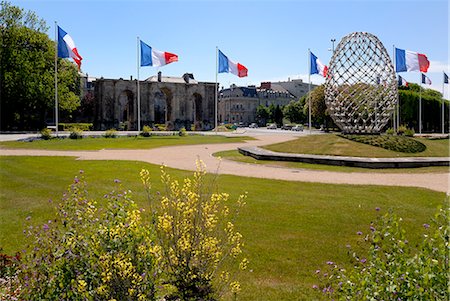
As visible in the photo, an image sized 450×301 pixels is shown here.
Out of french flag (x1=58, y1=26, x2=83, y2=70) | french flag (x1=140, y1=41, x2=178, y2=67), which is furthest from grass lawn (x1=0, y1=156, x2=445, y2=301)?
french flag (x1=140, y1=41, x2=178, y2=67)

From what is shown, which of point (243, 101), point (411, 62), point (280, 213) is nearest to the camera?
point (280, 213)

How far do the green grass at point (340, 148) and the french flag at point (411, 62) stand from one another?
59.9 feet

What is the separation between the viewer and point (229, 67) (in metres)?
51.8

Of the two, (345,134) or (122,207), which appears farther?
(345,134)

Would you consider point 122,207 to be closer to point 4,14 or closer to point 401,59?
point 401,59

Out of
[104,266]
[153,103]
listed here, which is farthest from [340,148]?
[153,103]

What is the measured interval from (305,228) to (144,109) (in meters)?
67.7

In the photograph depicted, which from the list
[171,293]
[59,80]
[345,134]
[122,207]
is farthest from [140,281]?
[59,80]

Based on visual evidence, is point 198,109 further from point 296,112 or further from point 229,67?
point 296,112

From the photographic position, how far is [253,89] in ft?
509

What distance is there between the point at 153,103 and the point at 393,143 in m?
54.6

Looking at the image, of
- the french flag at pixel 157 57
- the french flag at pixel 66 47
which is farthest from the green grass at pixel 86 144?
the french flag at pixel 157 57

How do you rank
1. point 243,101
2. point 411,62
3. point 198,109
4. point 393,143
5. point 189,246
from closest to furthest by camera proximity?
point 189,246 < point 393,143 < point 411,62 < point 198,109 < point 243,101

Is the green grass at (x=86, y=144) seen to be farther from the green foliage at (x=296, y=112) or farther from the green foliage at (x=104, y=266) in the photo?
the green foliage at (x=296, y=112)
